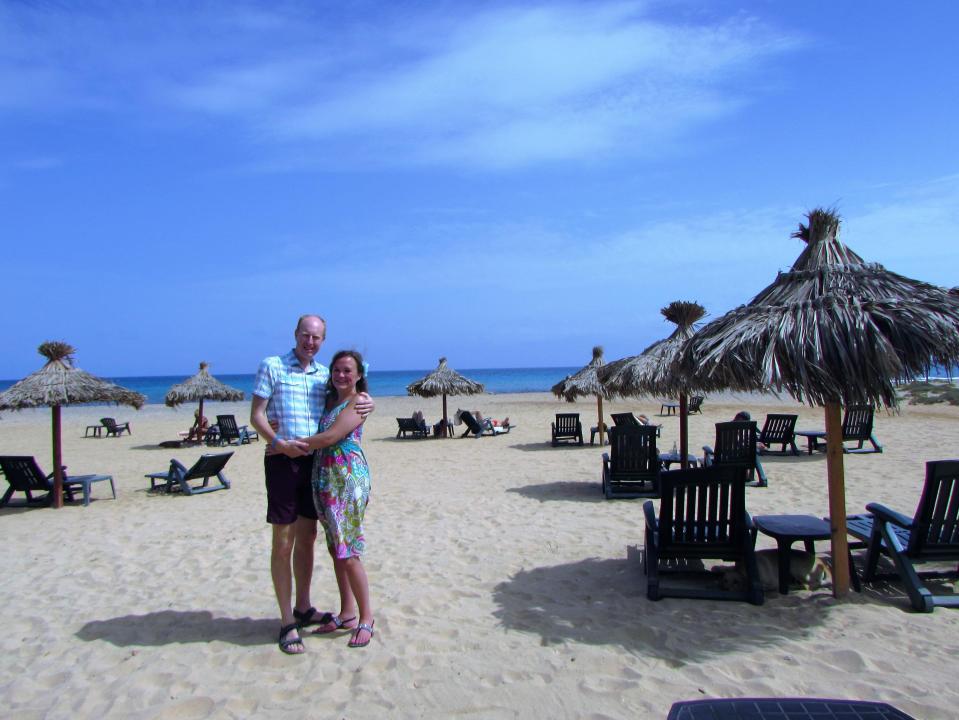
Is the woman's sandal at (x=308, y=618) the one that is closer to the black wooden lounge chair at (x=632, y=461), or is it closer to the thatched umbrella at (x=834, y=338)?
the thatched umbrella at (x=834, y=338)

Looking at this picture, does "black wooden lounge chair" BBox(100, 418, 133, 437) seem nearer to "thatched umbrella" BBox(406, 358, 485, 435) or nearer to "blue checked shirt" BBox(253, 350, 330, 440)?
"thatched umbrella" BBox(406, 358, 485, 435)

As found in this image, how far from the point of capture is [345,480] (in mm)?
3428

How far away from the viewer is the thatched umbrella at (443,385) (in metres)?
17.3

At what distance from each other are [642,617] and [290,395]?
2397 millimetres

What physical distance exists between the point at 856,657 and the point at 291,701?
2.69 meters

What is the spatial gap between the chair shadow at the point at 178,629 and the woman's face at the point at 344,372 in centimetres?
150

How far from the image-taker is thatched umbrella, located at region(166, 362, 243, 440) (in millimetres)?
18078

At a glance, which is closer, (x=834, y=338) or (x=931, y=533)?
(x=834, y=338)

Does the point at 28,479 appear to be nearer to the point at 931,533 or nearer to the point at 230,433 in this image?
the point at 230,433

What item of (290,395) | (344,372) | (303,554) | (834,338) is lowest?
(303,554)

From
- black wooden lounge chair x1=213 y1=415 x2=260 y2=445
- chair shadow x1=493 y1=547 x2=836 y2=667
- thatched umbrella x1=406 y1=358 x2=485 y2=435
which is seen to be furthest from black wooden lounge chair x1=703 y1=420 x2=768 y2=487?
black wooden lounge chair x1=213 y1=415 x2=260 y2=445

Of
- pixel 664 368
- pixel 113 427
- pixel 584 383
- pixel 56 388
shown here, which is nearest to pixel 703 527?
pixel 664 368

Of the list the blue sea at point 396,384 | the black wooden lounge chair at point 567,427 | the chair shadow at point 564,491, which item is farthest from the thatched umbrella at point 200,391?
the blue sea at point 396,384

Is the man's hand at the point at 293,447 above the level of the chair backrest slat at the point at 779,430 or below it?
above
